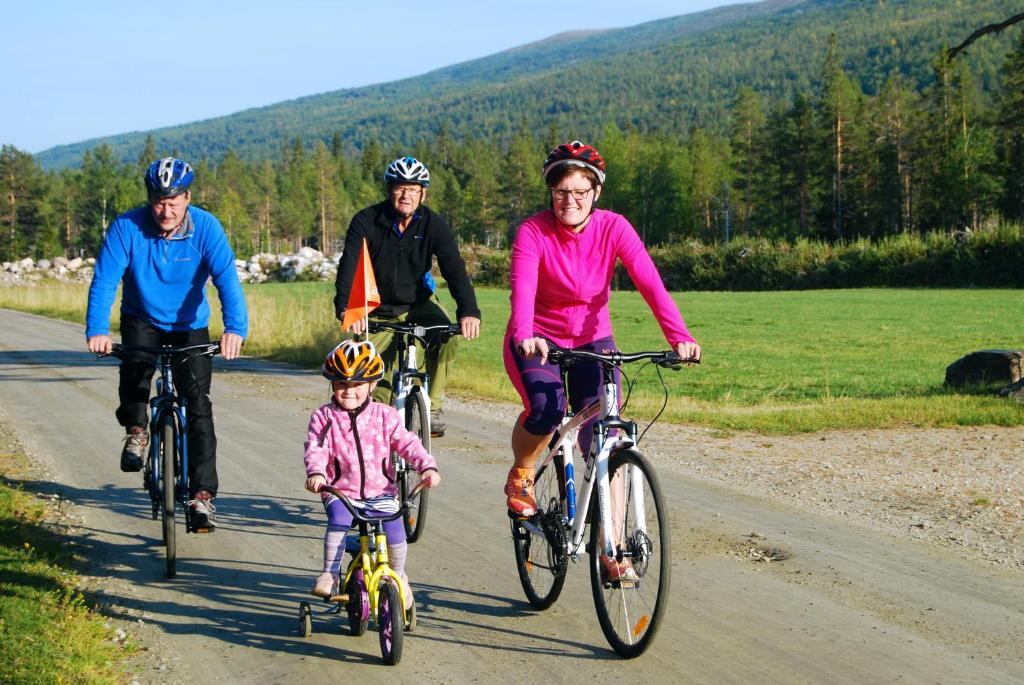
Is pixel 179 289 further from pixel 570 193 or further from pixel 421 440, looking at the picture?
pixel 570 193

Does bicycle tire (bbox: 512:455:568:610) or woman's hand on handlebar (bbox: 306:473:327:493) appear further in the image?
bicycle tire (bbox: 512:455:568:610)

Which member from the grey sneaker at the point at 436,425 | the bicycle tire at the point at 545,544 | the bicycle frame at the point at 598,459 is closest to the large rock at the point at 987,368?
the grey sneaker at the point at 436,425

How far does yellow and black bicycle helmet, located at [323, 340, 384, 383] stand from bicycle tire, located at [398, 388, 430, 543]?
2.20 meters

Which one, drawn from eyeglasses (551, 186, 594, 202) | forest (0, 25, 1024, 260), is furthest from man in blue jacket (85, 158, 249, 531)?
forest (0, 25, 1024, 260)

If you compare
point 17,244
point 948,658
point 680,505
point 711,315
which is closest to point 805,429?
point 680,505

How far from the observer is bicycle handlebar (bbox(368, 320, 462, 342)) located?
7492 millimetres

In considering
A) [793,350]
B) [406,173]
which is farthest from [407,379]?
[793,350]

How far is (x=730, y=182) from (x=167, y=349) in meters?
127

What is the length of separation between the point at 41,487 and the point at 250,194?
163 m

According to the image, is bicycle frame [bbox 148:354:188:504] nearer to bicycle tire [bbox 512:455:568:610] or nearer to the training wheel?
the training wheel

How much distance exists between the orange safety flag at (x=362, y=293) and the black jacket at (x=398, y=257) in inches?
4.6

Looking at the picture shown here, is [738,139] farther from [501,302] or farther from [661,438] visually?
[661,438]

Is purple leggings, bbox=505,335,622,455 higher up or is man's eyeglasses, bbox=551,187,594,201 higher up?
man's eyeglasses, bbox=551,187,594,201

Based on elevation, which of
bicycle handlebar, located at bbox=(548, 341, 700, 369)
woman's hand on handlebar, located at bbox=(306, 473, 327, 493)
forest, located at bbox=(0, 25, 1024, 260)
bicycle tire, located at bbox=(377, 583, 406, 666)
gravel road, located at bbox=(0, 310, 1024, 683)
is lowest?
gravel road, located at bbox=(0, 310, 1024, 683)
